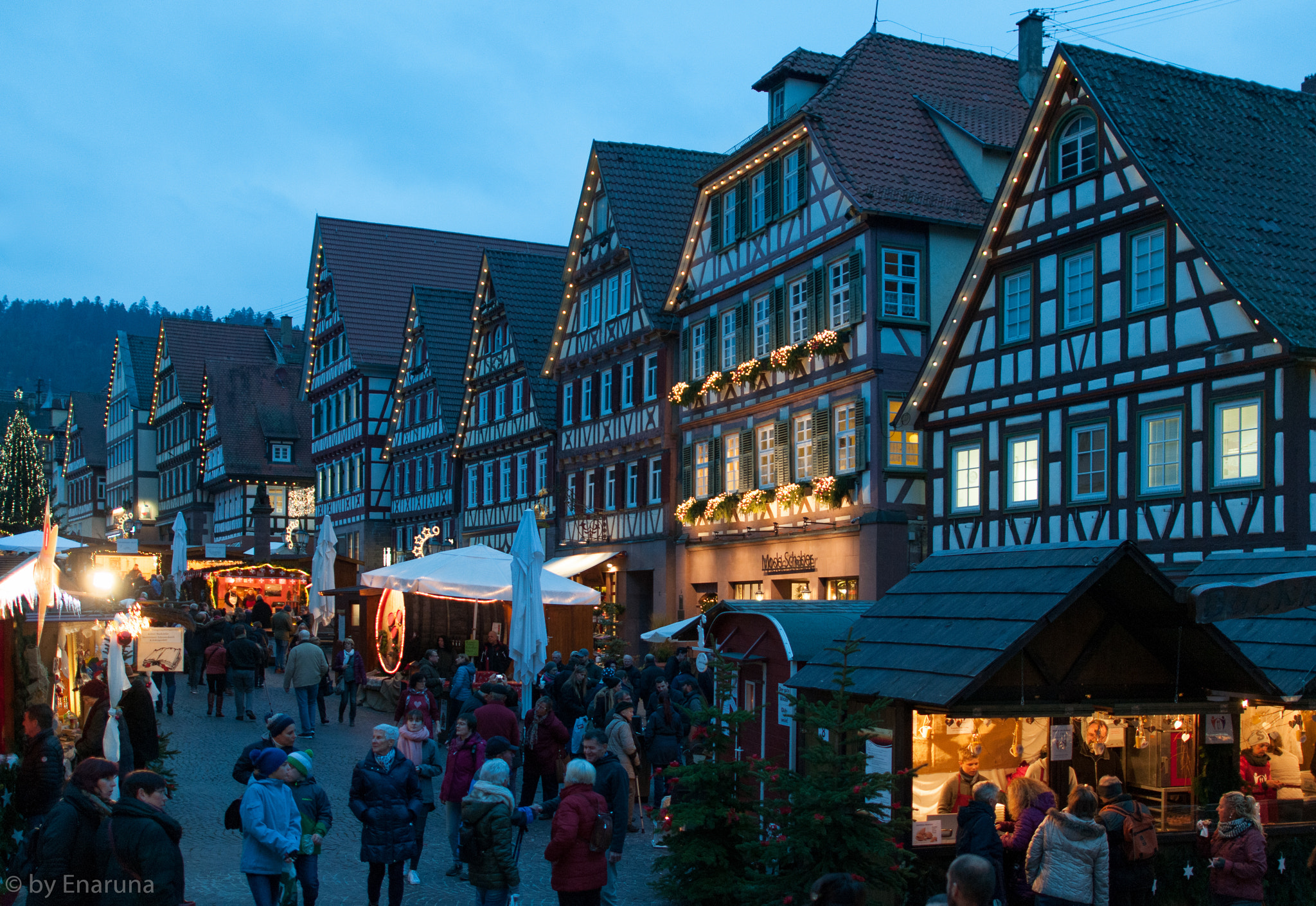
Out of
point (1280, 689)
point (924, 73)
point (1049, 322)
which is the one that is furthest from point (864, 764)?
point (924, 73)

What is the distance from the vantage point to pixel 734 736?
10.9 m

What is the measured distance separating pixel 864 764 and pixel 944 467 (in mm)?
14764

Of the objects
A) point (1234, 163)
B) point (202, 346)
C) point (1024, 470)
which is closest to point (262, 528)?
point (202, 346)

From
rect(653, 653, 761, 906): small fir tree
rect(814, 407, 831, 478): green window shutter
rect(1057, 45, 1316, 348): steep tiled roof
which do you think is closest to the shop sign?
rect(814, 407, 831, 478): green window shutter

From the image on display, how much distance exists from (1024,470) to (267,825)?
1538cm

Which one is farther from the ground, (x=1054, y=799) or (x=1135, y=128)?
(x=1135, y=128)

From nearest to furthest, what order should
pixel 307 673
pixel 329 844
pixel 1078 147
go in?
pixel 329 844 → pixel 307 673 → pixel 1078 147

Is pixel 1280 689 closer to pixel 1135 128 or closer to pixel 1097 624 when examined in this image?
pixel 1097 624

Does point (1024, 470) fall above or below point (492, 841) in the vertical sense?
above

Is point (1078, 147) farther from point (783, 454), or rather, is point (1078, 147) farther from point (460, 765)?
point (460, 765)

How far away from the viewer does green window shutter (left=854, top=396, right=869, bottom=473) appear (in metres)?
25.5

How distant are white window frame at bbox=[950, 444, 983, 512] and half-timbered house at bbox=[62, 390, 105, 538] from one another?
74746 mm

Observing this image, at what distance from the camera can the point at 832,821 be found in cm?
909

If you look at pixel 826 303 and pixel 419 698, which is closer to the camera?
pixel 419 698
